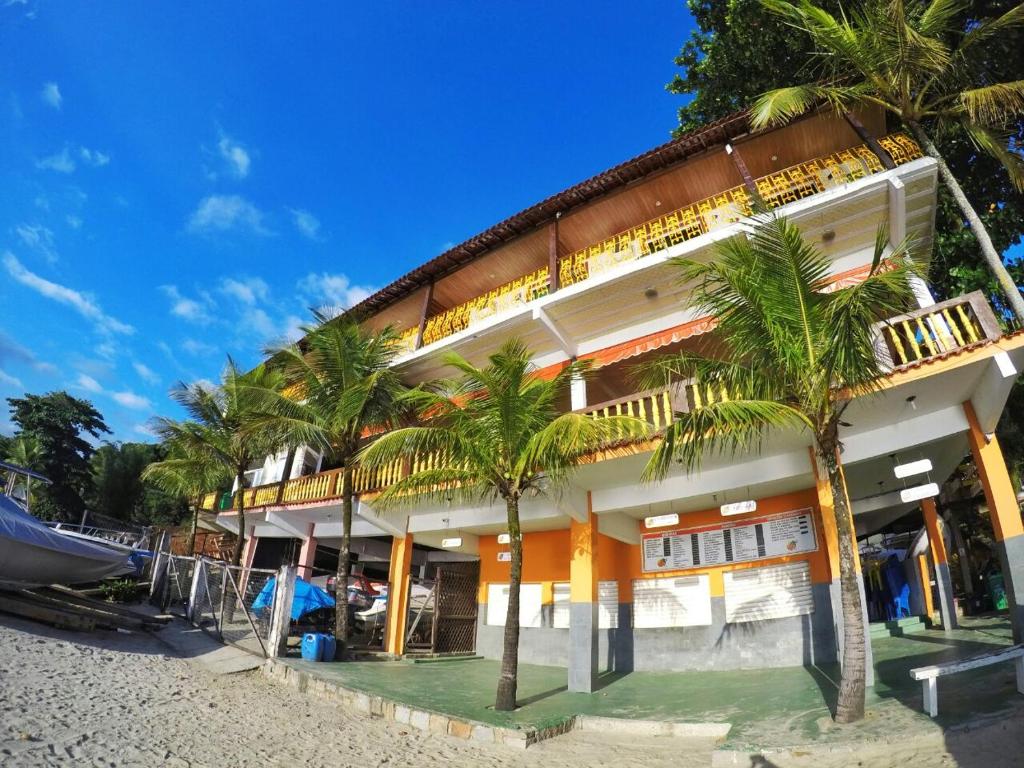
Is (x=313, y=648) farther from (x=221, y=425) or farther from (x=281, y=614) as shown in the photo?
(x=221, y=425)

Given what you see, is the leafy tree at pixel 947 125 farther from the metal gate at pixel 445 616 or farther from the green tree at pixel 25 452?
the green tree at pixel 25 452

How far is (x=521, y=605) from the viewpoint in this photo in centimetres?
1288

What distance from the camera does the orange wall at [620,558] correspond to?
9.59 m

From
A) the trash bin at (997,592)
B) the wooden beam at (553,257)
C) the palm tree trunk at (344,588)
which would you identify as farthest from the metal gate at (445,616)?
the trash bin at (997,592)

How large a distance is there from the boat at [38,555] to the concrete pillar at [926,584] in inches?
730

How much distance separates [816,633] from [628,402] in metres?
5.13

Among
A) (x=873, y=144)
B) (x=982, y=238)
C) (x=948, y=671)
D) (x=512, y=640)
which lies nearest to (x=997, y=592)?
(x=982, y=238)

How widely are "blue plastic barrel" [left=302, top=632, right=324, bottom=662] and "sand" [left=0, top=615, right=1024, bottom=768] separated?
1.73 m

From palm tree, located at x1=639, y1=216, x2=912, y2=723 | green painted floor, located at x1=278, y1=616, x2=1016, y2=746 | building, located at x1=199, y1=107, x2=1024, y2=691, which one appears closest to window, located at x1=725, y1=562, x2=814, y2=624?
building, located at x1=199, y1=107, x2=1024, y2=691

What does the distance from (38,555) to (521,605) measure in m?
10.2

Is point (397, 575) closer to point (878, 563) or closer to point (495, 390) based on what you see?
point (495, 390)

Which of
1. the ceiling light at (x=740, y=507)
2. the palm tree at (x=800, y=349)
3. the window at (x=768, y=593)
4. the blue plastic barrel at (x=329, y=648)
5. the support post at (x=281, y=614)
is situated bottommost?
the blue plastic barrel at (x=329, y=648)

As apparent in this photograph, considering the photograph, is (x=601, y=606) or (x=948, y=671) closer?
(x=948, y=671)

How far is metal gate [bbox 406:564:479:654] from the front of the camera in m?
13.3
